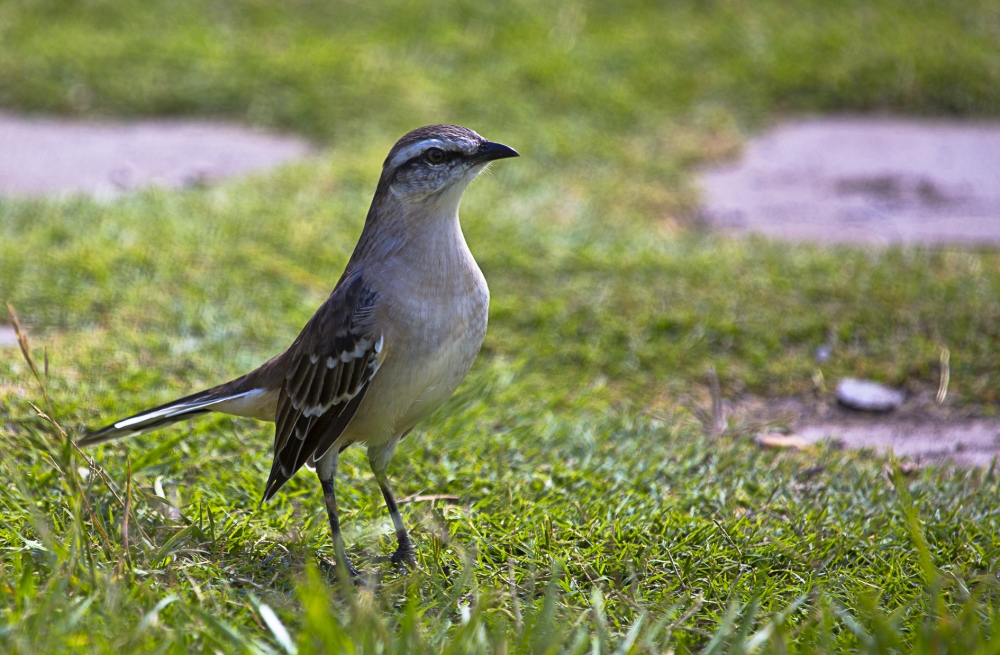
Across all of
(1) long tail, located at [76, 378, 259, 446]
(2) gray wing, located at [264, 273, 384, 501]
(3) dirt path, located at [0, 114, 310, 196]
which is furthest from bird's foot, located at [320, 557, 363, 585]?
(3) dirt path, located at [0, 114, 310, 196]

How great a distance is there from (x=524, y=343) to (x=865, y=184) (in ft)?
10.9

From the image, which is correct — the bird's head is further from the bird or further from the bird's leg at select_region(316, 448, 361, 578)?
the bird's leg at select_region(316, 448, 361, 578)

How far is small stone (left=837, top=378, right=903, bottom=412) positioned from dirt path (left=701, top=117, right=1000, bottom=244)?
189cm

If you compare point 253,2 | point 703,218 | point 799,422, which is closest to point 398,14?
point 253,2

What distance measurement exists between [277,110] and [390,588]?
5.92m

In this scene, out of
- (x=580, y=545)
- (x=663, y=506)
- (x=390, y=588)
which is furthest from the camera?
(x=663, y=506)

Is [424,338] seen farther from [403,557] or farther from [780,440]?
[780,440]

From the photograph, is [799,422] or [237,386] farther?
[799,422]

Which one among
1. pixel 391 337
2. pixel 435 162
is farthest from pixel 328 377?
pixel 435 162

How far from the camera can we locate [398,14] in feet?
33.2

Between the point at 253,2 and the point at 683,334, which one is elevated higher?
the point at 253,2

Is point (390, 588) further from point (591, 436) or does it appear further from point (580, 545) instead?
point (591, 436)

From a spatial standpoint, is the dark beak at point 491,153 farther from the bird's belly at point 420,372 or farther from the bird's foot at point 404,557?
the bird's foot at point 404,557

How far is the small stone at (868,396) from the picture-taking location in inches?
203
